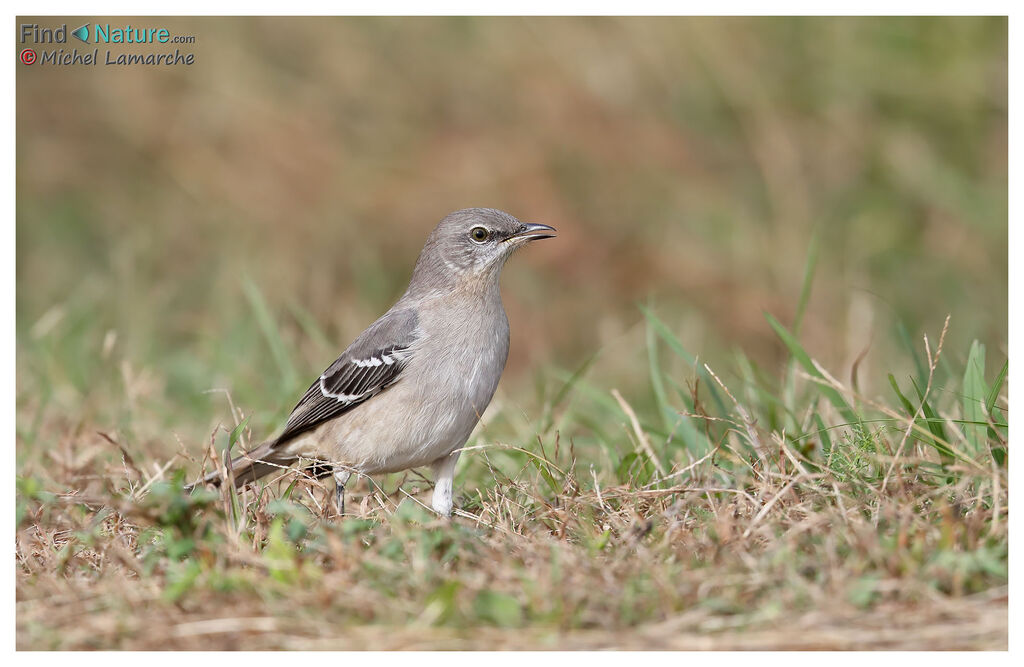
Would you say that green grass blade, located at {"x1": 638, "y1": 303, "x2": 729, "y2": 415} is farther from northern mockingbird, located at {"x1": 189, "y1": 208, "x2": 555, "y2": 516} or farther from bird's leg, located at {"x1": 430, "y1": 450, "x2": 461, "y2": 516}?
bird's leg, located at {"x1": 430, "y1": 450, "x2": 461, "y2": 516}

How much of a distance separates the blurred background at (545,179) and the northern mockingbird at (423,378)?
2.87 meters

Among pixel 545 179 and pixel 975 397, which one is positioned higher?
pixel 545 179

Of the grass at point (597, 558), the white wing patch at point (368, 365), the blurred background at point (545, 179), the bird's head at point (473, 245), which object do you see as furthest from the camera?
the blurred background at point (545, 179)

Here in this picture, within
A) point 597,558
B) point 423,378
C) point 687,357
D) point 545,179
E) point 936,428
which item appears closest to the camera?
point 597,558

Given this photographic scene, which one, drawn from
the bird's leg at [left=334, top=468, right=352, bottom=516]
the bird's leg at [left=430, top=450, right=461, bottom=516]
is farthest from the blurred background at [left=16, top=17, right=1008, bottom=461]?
the bird's leg at [left=334, top=468, right=352, bottom=516]

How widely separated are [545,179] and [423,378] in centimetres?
641

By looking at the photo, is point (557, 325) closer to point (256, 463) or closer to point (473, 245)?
point (473, 245)

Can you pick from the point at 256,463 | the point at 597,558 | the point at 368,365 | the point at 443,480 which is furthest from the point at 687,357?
the point at 256,463

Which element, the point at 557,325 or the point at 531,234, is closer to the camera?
Result: the point at 531,234

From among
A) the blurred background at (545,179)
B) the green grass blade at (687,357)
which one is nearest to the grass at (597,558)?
the green grass blade at (687,357)

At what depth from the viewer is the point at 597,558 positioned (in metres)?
3.92

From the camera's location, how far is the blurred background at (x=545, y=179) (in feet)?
32.6

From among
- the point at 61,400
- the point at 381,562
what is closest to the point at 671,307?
the point at 61,400

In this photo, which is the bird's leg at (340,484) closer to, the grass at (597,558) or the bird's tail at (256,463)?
the grass at (597,558)
